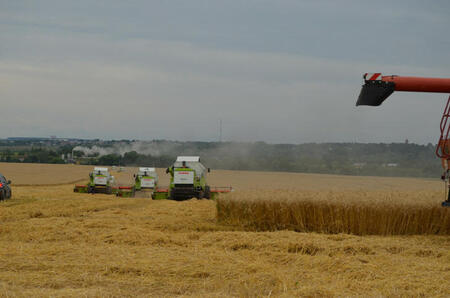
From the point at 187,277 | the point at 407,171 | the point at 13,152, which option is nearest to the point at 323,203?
the point at 187,277

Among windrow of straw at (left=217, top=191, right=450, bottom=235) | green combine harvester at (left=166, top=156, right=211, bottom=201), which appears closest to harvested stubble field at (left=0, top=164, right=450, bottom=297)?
windrow of straw at (left=217, top=191, right=450, bottom=235)

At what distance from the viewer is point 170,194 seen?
24391 mm

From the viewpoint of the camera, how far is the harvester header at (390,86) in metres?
9.10

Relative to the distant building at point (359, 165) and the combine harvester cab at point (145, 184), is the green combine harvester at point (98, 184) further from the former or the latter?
the distant building at point (359, 165)

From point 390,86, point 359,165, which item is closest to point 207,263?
point 390,86

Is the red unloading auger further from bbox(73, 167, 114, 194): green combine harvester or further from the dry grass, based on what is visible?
bbox(73, 167, 114, 194): green combine harvester

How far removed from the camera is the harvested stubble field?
5926 mm

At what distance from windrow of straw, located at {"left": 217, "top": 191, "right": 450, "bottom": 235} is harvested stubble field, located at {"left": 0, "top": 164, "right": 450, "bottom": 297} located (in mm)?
347

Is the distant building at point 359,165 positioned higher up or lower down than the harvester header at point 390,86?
lower down

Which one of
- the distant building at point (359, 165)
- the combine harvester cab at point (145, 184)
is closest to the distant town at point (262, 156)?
the distant building at point (359, 165)

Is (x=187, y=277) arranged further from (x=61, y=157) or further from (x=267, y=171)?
(x=61, y=157)

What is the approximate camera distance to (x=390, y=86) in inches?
359

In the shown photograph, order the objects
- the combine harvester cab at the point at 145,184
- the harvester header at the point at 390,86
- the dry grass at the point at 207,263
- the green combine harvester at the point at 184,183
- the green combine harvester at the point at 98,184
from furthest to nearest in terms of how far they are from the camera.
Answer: the combine harvester cab at the point at 145,184 < the green combine harvester at the point at 98,184 < the green combine harvester at the point at 184,183 < the harvester header at the point at 390,86 < the dry grass at the point at 207,263

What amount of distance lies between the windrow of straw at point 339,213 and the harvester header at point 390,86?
2.86 meters
